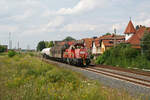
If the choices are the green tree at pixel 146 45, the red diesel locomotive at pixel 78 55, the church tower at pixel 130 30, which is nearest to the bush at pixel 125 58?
the green tree at pixel 146 45

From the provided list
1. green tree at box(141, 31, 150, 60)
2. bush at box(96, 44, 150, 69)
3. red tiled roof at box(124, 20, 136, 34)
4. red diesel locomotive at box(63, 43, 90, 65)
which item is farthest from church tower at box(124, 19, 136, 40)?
red diesel locomotive at box(63, 43, 90, 65)

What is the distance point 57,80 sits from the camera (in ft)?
31.8

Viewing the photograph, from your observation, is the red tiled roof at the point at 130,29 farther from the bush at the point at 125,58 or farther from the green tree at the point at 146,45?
the green tree at the point at 146,45

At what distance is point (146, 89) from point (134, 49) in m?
13.8

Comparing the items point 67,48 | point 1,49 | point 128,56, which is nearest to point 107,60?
point 128,56

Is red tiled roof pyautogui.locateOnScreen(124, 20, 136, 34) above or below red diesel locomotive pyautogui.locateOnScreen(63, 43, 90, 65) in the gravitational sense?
above

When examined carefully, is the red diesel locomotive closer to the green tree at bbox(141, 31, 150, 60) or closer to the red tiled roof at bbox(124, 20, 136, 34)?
the green tree at bbox(141, 31, 150, 60)

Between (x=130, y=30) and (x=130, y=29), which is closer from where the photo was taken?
(x=130, y=30)

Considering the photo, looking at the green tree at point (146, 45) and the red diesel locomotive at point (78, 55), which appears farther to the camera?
the red diesel locomotive at point (78, 55)

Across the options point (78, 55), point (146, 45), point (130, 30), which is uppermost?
point (130, 30)

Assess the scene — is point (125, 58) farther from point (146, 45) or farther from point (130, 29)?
point (130, 29)

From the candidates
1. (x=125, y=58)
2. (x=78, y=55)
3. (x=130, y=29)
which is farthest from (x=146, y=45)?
(x=130, y=29)

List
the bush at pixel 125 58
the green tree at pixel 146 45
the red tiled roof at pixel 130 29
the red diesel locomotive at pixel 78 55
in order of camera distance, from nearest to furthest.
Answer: the green tree at pixel 146 45 → the bush at pixel 125 58 → the red diesel locomotive at pixel 78 55 → the red tiled roof at pixel 130 29

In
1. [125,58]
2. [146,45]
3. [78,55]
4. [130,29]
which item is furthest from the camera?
[130,29]
